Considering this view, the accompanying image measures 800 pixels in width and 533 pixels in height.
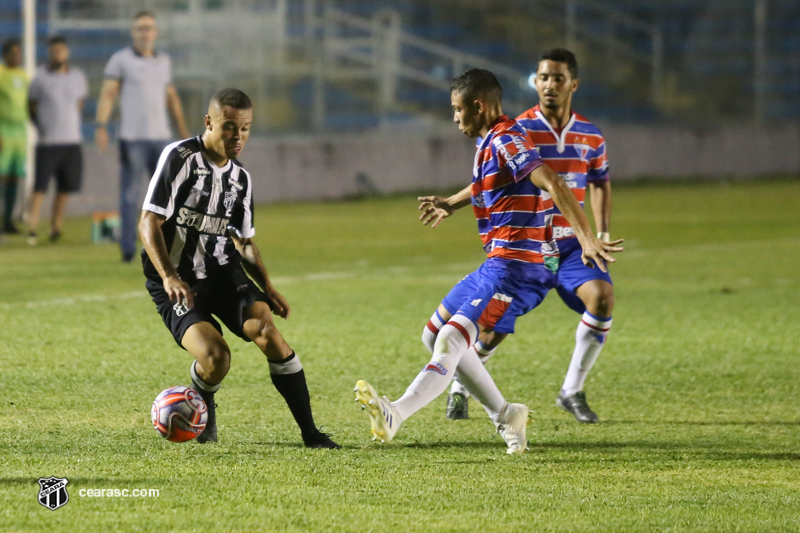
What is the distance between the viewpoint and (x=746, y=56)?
30156 millimetres

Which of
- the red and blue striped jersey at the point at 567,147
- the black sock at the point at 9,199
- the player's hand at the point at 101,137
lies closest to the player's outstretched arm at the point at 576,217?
the red and blue striped jersey at the point at 567,147

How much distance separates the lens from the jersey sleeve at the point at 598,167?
7406 mm

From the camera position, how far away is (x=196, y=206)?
5934mm

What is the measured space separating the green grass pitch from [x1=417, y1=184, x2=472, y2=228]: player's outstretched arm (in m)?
0.99

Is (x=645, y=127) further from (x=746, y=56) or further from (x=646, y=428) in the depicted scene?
(x=646, y=428)

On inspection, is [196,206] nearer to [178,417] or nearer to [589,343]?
[178,417]

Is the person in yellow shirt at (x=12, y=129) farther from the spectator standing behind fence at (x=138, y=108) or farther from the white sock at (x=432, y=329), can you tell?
the white sock at (x=432, y=329)

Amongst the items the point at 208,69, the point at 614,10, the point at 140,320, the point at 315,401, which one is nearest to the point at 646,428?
the point at 315,401

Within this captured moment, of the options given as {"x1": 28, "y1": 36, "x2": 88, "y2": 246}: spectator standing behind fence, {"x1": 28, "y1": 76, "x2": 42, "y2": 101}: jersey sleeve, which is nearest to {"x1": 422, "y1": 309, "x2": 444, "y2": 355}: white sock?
{"x1": 28, "y1": 36, "x2": 88, "y2": 246}: spectator standing behind fence

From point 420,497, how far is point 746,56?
2691cm

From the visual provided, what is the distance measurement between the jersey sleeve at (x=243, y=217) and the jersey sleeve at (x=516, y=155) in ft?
3.65

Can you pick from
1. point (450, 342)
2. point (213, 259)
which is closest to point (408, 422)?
point (450, 342)

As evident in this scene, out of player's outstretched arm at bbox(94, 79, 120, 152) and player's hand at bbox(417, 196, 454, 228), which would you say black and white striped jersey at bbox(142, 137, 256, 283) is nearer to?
player's hand at bbox(417, 196, 454, 228)

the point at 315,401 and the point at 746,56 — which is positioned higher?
the point at 746,56
